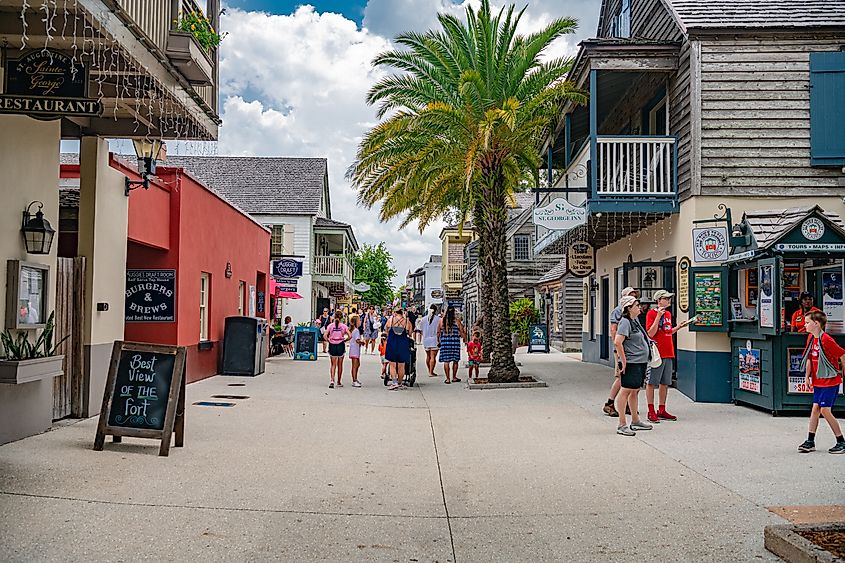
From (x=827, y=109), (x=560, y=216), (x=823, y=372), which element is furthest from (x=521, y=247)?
(x=823, y=372)

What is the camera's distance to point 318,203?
40.2 meters

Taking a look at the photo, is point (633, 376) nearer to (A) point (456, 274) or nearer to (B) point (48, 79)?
(B) point (48, 79)

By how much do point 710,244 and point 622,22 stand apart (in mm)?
8761

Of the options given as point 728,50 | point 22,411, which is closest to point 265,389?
point 22,411

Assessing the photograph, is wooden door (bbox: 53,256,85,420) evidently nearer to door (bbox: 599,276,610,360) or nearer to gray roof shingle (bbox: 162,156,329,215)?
door (bbox: 599,276,610,360)

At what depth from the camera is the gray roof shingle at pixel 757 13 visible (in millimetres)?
13328

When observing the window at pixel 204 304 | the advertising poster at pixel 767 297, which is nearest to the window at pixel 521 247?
the window at pixel 204 304

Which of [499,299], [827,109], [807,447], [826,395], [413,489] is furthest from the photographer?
[499,299]

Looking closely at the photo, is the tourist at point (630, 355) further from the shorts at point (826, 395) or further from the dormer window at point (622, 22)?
the dormer window at point (622, 22)

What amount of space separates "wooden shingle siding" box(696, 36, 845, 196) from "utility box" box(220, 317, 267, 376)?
10023 mm

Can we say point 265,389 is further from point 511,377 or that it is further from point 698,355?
Result: point 698,355

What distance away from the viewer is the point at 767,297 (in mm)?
11211

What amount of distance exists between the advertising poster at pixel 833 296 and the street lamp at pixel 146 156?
31.6 feet

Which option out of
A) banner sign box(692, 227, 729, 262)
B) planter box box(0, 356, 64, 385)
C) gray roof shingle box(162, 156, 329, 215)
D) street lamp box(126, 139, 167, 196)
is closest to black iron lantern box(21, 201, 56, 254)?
planter box box(0, 356, 64, 385)
